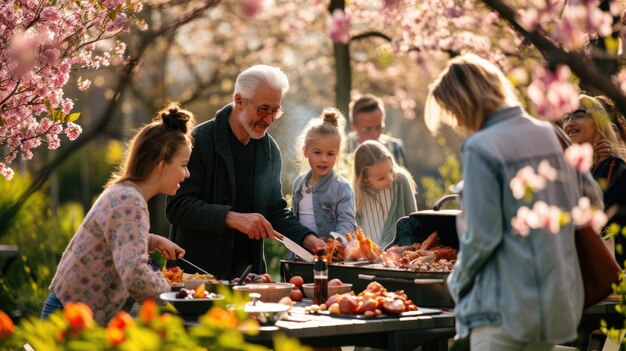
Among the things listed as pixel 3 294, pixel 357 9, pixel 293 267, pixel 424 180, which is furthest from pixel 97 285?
pixel 357 9

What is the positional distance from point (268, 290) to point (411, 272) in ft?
2.41

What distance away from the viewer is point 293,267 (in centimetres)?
571

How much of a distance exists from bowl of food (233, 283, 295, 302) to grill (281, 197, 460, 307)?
502 mm

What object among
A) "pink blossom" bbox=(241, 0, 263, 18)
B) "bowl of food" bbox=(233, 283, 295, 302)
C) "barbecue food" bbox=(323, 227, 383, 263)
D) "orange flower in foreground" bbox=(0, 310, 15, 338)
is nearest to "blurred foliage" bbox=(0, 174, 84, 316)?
"barbecue food" bbox=(323, 227, 383, 263)

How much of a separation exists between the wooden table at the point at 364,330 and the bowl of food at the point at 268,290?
0.69ft

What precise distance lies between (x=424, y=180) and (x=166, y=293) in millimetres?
8980

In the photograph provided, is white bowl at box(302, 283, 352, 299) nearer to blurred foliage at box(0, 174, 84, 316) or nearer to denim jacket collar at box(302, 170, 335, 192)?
denim jacket collar at box(302, 170, 335, 192)

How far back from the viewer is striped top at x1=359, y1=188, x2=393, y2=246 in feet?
24.1

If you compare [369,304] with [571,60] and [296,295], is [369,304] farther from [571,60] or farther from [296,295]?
[571,60]

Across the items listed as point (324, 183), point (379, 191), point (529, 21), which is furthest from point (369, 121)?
point (529, 21)

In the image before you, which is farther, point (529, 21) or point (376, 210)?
point (376, 210)

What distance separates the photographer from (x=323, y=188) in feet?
21.6

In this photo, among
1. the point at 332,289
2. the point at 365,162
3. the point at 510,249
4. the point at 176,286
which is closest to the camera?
the point at 510,249

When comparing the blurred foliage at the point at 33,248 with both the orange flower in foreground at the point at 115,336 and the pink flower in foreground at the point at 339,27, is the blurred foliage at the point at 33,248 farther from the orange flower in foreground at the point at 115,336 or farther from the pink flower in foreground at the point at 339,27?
the orange flower in foreground at the point at 115,336
